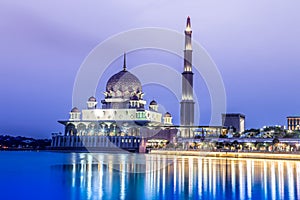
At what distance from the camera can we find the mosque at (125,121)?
69.1m

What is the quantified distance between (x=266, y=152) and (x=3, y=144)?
59871 mm

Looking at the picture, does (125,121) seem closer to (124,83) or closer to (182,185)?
(124,83)

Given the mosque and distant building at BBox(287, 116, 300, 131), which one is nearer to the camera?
the mosque

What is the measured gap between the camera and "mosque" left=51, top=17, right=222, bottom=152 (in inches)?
2719

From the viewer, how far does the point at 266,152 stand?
54.0 m

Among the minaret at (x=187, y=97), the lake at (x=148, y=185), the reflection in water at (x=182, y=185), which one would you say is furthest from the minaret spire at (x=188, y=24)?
the reflection in water at (x=182, y=185)

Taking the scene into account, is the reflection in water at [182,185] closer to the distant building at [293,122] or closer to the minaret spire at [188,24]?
the minaret spire at [188,24]

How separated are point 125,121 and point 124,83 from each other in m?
5.95

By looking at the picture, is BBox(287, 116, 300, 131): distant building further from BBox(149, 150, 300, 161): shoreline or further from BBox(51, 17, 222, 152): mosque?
BBox(149, 150, 300, 161): shoreline

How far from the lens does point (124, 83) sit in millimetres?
71625

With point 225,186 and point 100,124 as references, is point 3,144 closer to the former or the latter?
point 100,124

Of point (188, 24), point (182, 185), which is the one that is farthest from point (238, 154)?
point (182, 185)

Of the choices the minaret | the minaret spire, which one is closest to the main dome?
the minaret

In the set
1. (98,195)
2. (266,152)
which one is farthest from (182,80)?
(98,195)
